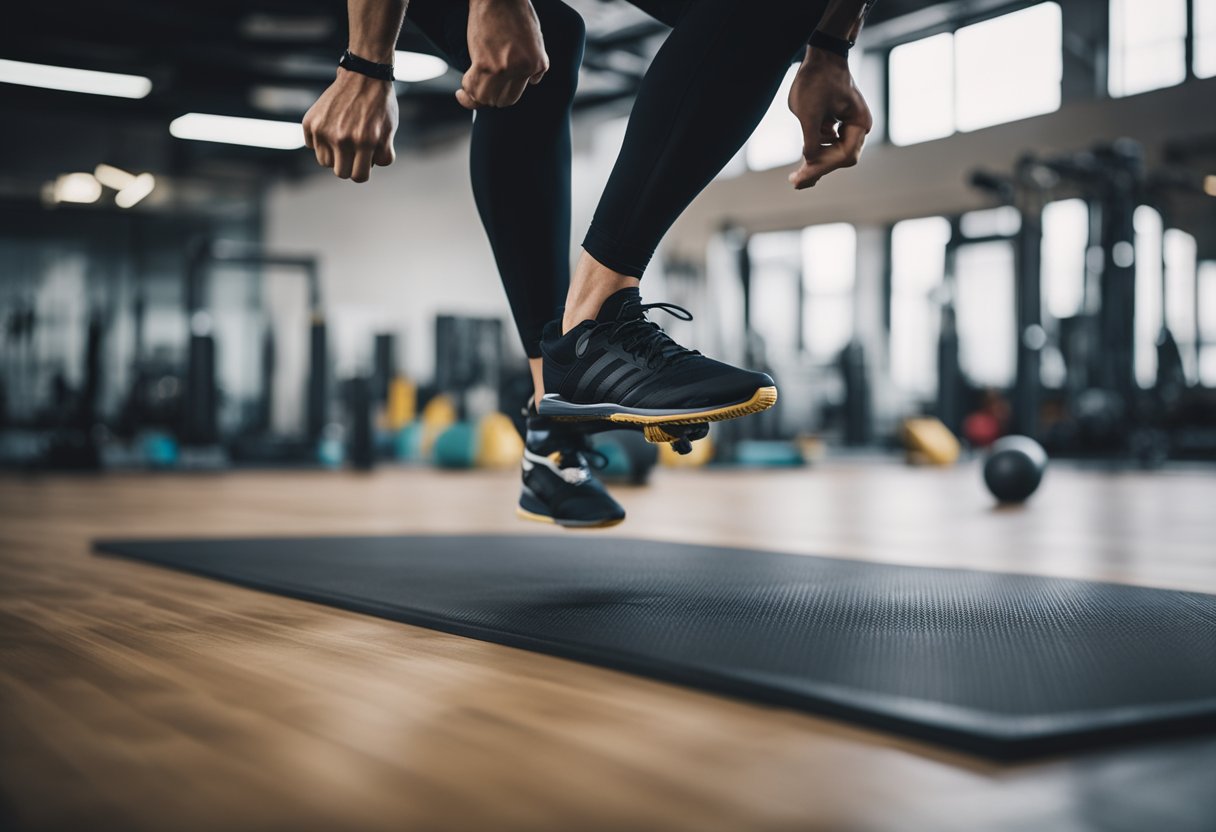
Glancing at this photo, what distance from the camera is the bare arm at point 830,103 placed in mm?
1080

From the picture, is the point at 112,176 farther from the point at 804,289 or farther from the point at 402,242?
the point at 804,289

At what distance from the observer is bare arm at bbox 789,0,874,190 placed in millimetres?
1080

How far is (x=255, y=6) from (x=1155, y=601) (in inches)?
253

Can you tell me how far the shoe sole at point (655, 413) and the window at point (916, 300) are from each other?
7940 millimetres

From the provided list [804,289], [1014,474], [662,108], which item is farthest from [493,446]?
[804,289]

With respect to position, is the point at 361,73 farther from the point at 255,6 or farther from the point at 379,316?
the point at 379,316

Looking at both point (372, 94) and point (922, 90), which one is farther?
point (922, 90)

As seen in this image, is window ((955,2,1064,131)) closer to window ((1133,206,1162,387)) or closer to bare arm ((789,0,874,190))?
window ((1133,206,1162,387))

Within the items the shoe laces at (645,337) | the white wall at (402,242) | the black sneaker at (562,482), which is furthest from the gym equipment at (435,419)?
the shoe laces at (645,337)

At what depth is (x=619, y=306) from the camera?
983mm

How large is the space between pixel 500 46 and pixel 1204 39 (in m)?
7.11

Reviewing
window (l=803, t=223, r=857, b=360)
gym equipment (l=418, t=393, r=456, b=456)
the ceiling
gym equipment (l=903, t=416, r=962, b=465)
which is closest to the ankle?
the ceiling

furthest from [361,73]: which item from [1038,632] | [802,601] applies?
[1038,632]

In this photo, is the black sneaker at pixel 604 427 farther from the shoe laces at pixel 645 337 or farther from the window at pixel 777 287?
the window at pixel 777 287
